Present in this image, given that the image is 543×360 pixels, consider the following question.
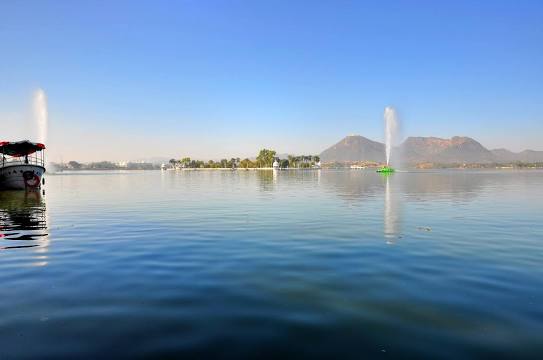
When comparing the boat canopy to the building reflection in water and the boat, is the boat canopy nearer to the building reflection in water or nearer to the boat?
the boat

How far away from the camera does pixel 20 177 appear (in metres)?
67.7

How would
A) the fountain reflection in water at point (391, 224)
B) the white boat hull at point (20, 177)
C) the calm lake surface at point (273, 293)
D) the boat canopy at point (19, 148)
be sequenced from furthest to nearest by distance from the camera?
the boat canopy at point (19, 148) < the white boat hull at point (20, 177) < the fountain reflection in water at point (391, 224) < the calm lake surface at point (273, 293)

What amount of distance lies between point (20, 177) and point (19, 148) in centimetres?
698

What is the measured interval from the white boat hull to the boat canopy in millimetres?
4108

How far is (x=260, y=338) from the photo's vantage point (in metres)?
8.55

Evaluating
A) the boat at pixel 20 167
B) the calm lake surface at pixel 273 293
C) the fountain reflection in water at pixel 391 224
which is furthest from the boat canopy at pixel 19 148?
the fountain reflection in water at pixel 391 224

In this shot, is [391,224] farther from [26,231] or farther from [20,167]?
[20,167]

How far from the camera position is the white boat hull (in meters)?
65.8

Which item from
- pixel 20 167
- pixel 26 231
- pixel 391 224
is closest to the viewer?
pixel 26 231

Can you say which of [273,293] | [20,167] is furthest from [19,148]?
[273,293]

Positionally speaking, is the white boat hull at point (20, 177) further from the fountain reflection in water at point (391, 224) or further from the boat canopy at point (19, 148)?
the fountain reflection in water at point (391, 224)

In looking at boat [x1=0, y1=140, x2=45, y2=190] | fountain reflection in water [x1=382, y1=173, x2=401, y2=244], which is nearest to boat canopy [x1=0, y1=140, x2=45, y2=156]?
boat [x1=0, y1=140, x2=45, y2=190]

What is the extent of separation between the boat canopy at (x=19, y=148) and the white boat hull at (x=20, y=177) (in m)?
4.11

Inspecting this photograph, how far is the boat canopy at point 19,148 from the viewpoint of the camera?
68.6 metres
